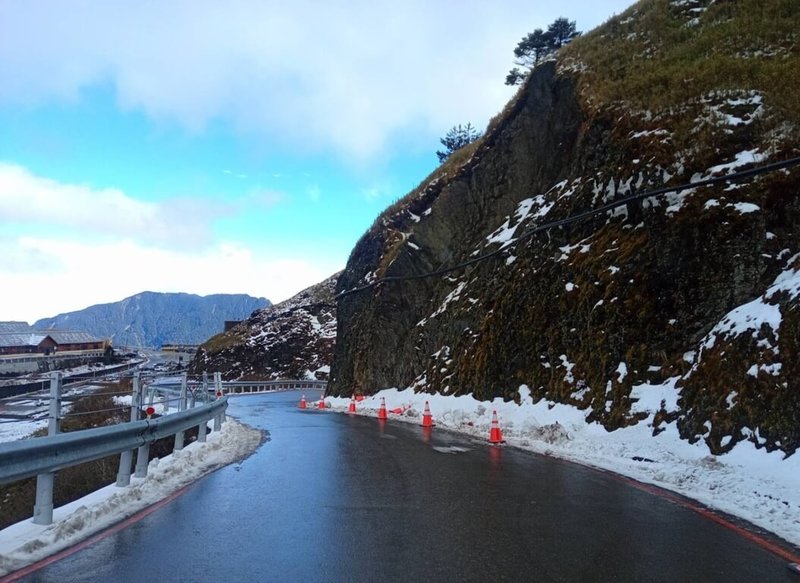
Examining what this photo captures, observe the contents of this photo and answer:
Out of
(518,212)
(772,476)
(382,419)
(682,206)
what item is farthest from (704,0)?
(772,476)

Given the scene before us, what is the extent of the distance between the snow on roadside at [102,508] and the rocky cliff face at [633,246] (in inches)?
330

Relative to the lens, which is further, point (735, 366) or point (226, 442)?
point (226, 442)

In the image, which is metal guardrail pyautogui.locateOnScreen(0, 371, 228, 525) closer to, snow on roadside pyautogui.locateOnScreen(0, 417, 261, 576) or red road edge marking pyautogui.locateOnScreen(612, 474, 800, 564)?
snow on roadside pyautogui.locateOnScreen(0, 417, 261, 576)

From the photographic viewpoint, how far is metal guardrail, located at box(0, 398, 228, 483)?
5.61 meters

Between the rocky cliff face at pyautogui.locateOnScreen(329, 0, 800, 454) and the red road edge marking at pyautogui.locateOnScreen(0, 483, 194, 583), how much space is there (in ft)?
27.7

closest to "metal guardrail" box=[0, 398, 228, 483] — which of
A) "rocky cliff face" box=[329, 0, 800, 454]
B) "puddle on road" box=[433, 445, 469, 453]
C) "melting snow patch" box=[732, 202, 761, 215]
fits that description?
"puddle on road" box=[433, 445, 469, 453]

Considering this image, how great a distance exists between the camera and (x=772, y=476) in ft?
27.5

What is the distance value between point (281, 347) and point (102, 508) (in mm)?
76701

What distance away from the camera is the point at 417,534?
611 centimetres

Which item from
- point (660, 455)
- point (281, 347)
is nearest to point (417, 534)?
point (660, 455)

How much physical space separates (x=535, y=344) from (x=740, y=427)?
885 cm

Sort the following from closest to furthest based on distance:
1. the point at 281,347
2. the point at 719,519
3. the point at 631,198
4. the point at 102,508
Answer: the point at 102,508 < the point at 719,519 < the point at 631,198 < the point at 281,347

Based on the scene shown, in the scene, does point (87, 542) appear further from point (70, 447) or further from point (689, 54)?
point (689, 54)

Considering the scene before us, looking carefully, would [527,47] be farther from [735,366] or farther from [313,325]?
[313,325]
